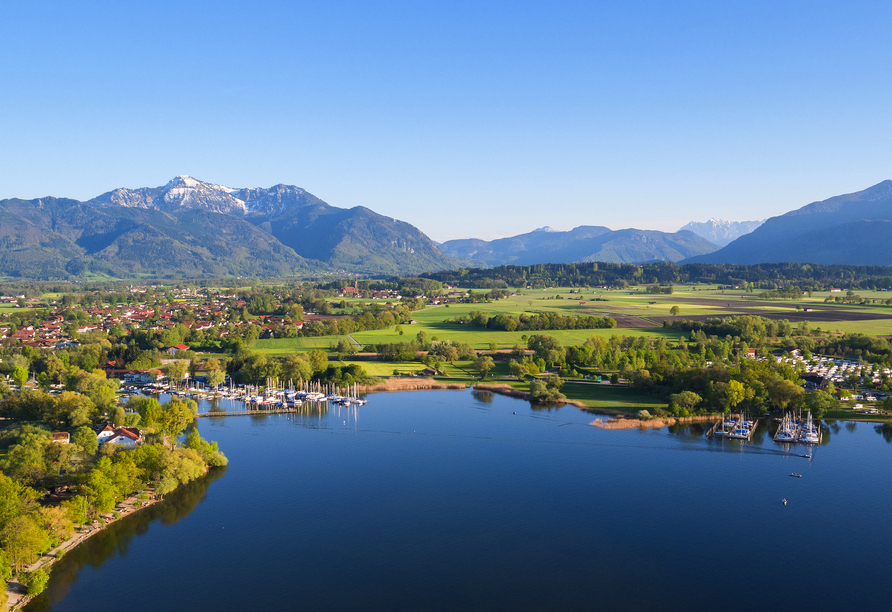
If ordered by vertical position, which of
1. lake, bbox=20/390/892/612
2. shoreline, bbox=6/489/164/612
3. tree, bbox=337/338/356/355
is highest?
tree, bbox=337/338/356/355

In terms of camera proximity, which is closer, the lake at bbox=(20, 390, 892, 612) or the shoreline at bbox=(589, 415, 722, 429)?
the lake at bbox=(20, 390, 892, 612)

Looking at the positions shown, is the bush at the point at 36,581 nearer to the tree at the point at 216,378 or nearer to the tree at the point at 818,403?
the tree at the point at 216,378

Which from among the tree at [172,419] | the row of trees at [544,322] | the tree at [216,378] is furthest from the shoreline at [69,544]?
the row of trees at [544,322]

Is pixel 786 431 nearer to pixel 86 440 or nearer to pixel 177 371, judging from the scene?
pixel 86 440

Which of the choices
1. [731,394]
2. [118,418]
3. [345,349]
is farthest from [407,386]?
[731,394]

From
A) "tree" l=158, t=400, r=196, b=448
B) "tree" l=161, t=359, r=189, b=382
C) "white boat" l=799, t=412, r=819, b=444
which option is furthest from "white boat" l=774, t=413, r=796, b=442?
"tree" l=161, t=359, r=189, b=382

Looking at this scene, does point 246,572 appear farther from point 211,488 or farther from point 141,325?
point 141,325

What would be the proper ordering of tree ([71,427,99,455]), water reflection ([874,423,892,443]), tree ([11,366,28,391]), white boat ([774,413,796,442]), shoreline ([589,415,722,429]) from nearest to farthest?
tree ([71,427,99,455]) < white boat ([774,413,796,442]) < water reflection ([874,423,892,443]) < shoreline ([589,415,722,429]) < tree ([11,366,28,391])

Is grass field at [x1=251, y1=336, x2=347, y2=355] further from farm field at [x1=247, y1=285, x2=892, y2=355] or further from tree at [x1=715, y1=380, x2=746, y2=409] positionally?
tree at [x1=715, y1=380, x2=746, y2=409]
